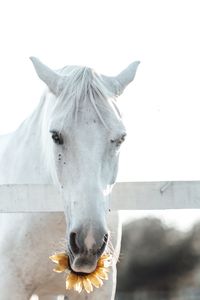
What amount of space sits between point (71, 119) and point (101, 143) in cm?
19

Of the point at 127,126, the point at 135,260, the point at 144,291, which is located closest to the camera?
the point at 127,126

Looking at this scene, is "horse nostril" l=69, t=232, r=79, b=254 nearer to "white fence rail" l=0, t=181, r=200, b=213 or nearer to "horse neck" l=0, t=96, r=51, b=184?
"white fence rail" l=0, t=181, r=200, b=213

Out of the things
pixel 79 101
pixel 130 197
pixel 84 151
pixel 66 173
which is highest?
pixel 79 101

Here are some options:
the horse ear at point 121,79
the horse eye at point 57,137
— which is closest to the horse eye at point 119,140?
the horse eye at point 57,137

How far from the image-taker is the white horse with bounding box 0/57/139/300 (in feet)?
11.6

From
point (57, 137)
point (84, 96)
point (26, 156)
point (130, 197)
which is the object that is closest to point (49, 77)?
point (84, 96)

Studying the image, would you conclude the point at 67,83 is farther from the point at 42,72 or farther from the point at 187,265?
the point at 187,265

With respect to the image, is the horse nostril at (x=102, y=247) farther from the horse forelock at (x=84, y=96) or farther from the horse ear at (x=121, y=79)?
the horse ear at (x=121, y=79)

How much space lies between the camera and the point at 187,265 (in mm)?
26672

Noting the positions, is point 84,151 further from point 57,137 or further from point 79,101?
point 79,101

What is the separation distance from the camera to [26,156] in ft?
14.9

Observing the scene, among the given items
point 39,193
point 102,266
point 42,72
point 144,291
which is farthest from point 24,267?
point 144,291

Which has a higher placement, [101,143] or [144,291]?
[101,143]

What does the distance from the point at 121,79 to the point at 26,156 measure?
0.73 m
